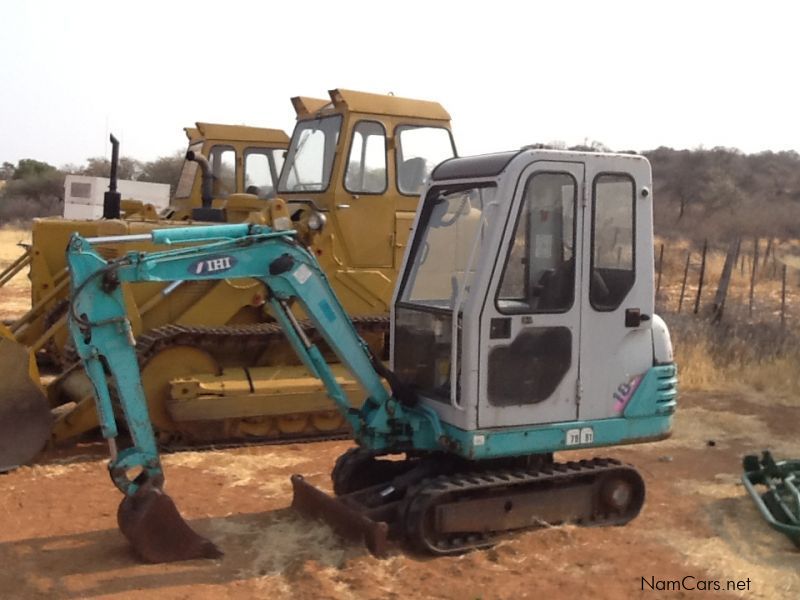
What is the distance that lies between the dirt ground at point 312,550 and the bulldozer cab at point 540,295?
0.84 m

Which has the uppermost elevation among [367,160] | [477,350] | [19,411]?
[367,160]

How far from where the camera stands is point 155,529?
544 centimetres

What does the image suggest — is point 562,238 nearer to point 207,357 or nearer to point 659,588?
point 659,588

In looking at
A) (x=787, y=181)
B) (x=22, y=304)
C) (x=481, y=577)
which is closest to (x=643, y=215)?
(x=481, y=577)

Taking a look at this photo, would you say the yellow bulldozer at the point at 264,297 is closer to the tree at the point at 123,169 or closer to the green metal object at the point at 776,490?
the green metal object at the point at 776,490

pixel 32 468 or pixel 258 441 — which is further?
pixel 258 441

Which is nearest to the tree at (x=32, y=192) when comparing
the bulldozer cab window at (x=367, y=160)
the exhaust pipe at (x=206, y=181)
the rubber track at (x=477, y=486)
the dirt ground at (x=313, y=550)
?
the exhaust pipe at (x=206, y=181)

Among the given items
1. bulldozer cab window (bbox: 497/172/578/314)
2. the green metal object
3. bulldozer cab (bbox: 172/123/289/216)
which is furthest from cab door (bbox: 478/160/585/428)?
bulldozer cab (bbox: 172/123/289/216)

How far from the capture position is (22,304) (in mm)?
18516

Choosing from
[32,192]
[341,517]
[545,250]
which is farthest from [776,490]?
[32,192]

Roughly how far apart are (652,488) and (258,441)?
3.51 m

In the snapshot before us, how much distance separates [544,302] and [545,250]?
1.06 ft

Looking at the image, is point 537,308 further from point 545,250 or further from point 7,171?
point 7,171

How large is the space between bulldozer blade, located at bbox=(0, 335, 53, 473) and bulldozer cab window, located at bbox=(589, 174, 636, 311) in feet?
14.9
